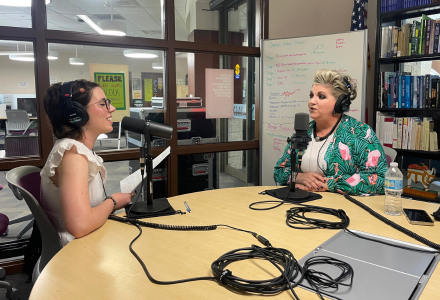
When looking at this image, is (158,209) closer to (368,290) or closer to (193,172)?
(368,290)

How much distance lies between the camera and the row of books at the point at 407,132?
2916mm

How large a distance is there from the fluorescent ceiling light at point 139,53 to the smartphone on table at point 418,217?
208 cm

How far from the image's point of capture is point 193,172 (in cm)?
295

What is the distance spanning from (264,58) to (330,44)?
1.92 ft

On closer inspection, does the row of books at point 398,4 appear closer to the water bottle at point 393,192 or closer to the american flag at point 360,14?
the american flag at point 360,14

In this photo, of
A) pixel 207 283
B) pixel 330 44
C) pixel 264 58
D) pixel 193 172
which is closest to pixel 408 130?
pixel 330 44

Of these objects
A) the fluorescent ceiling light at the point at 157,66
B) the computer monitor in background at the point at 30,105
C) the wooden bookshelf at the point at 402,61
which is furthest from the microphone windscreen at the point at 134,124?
the wooden bookshelf at the point at 402,61

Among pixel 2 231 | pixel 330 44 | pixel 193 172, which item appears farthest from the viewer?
pixel 193 172

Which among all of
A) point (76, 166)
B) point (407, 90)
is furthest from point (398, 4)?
point (76, 166)

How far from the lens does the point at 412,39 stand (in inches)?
116

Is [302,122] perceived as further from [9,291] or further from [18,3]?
[18,3]

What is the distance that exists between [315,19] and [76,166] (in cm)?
329

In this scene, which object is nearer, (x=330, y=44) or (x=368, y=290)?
(x=368, y=290)

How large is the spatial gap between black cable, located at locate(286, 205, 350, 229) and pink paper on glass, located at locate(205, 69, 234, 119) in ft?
5.49
